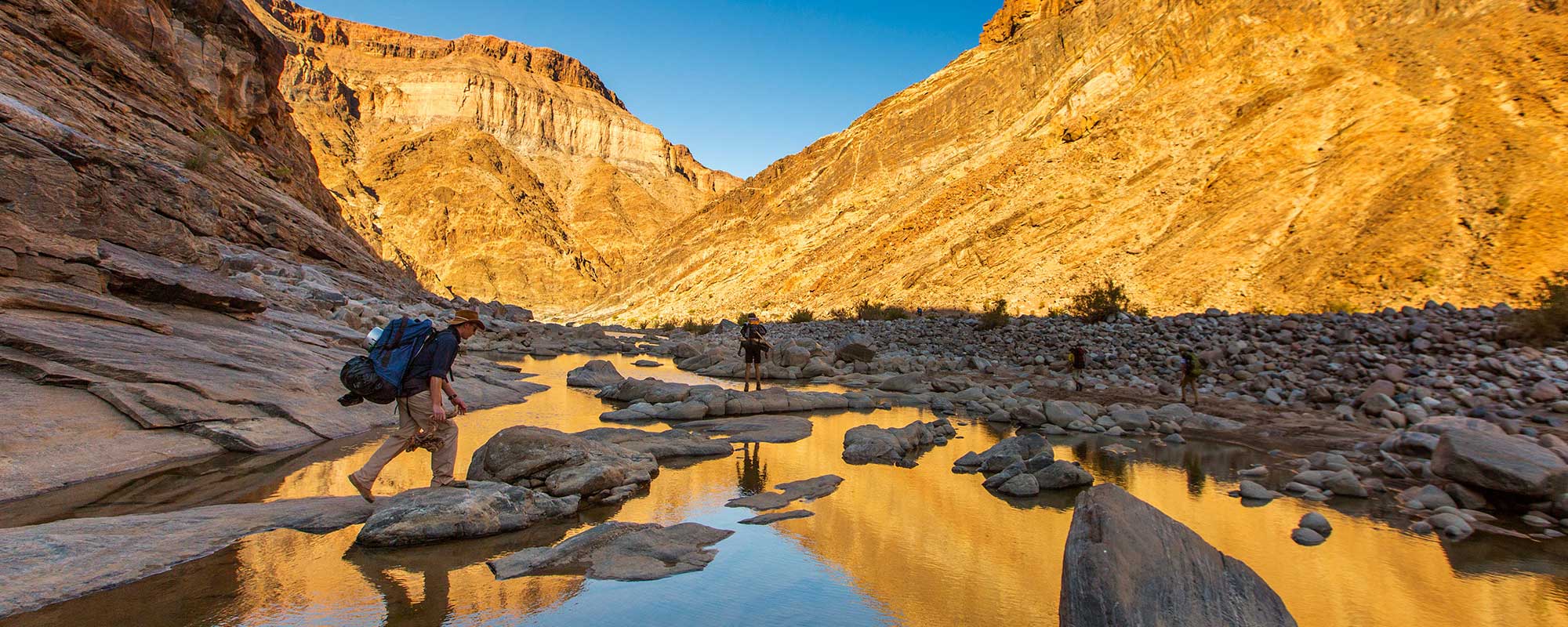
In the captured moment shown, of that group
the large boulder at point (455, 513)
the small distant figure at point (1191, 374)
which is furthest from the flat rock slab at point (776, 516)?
the small distant figure at point (1191, 374)

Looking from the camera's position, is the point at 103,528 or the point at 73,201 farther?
the point at 73,201

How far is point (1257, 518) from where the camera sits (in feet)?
19.8

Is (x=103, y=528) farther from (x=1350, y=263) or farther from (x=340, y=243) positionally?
(x=1350, y=263)

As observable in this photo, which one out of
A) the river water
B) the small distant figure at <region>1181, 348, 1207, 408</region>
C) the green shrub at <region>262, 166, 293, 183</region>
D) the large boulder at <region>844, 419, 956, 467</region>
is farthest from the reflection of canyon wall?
the green shrub at <region>262, 166, 293, 183</region>

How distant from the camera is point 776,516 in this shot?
579 centimetres

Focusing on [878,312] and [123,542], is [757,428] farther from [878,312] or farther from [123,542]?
[878,312]

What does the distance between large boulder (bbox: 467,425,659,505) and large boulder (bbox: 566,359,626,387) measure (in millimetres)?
8220

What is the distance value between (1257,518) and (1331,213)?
934 inches

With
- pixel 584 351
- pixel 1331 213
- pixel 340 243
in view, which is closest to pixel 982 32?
pixel 1331 213

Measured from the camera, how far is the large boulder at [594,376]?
14938mm

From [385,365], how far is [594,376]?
9879 millimetres

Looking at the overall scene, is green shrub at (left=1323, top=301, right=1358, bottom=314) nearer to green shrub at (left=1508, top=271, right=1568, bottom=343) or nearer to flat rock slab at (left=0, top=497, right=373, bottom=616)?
green shrub at (left=1508, top=271, right=1568, bottom=343)

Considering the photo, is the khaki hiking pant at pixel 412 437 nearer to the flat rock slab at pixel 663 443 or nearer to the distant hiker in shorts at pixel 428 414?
the distant hiker in shorts at pixel 428 414

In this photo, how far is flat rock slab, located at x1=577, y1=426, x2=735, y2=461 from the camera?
8117 millimetres
